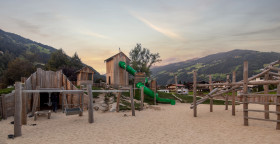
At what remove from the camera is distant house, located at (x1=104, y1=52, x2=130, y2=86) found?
2458 cm

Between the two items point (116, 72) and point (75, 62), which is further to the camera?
point (75, 62)

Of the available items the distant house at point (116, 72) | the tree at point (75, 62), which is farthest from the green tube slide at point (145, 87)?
the tree at point (75, 62)

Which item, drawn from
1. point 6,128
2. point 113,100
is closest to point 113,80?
point 113,100

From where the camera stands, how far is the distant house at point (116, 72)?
2458 centimetres

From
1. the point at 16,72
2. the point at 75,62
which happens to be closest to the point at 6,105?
the point at 16,72

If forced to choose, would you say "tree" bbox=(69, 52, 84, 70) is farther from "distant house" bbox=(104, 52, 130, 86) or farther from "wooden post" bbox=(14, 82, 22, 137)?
"wooden post" bbox=(14, 82, 22, 137)

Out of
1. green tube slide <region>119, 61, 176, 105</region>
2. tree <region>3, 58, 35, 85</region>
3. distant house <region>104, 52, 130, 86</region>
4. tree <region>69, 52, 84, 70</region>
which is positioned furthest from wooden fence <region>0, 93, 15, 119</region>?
tree <region>69, 52, 84, 70</region>

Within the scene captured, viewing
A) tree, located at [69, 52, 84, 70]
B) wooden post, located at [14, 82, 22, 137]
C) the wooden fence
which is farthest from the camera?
tree, located at [69, 52, 84, 70]

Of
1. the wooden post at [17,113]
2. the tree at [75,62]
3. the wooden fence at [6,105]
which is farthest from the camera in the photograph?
the tree at [75,62]

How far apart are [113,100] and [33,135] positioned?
1012cm

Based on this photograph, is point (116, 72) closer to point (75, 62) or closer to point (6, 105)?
point (6, 105)

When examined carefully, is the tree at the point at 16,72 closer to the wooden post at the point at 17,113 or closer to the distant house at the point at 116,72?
the distant house at the point at 116,72

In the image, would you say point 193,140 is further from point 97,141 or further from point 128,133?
point 97,141

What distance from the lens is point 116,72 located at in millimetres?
24781
